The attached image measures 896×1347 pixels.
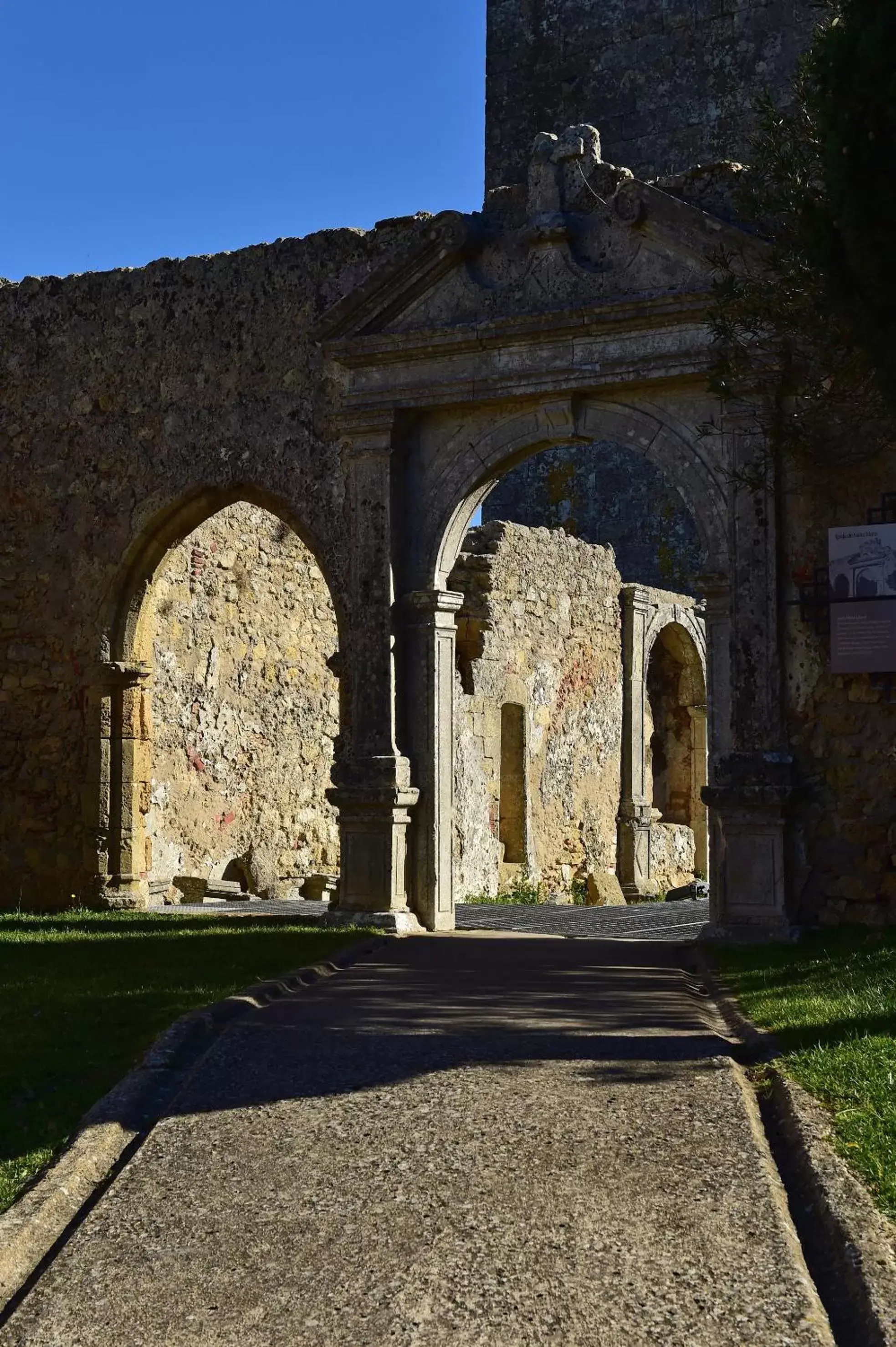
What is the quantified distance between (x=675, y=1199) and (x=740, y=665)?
18.0 ft

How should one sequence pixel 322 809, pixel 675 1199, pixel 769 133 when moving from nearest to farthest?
pixel 675 1199 < pixel 769 133 < pixel 322 809

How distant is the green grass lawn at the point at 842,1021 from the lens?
4.13m

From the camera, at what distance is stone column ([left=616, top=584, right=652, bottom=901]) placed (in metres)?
17.3

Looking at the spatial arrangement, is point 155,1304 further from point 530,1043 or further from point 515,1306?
point 530,1043

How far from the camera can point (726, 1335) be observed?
9.96 feet

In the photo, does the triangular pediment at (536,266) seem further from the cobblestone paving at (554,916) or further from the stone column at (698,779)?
the stone column at (698,779)

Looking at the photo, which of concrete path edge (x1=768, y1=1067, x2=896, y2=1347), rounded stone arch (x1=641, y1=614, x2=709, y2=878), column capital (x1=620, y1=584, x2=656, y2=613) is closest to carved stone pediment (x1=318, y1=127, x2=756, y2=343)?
concrete path edge (x1=768, y1=1067, x2=896, y2=1347)

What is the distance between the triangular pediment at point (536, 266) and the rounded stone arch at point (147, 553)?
1404 mm

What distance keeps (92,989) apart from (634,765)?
1112 cm

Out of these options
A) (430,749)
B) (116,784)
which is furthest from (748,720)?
(116,784)

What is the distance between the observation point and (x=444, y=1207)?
3.77 meters

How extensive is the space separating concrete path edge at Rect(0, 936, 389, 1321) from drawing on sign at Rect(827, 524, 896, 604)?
13.7 feet

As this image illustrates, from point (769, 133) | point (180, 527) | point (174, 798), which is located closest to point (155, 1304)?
point (769, 133)

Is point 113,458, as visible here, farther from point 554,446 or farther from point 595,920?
point 595,920
